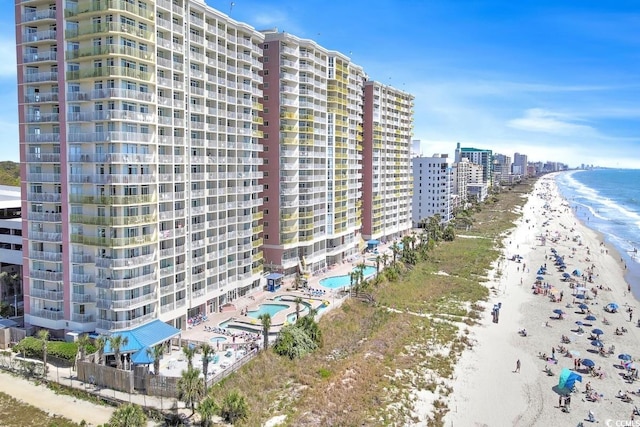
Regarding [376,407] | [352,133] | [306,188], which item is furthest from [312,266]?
[376,407]

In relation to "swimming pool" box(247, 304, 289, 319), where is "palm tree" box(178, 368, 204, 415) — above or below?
above

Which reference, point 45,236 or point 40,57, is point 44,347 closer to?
point 45,236

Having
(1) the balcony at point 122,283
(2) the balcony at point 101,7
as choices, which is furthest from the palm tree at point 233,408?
(2) the balcony at point 101,7

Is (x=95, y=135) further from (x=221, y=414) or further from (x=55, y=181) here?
(x=221, y=414)

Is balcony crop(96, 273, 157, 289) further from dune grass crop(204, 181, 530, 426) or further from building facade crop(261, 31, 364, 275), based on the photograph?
building facade crop(261, 31, 364, 275)

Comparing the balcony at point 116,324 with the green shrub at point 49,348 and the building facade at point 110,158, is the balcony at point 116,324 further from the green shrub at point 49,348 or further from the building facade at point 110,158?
the green shrub at point 49,348

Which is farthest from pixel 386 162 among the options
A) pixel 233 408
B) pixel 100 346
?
pixel 233 408

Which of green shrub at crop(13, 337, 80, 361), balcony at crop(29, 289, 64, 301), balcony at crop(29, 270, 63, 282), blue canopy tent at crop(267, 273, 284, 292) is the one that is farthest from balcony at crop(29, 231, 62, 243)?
blue canopy tent at crop(267, 273, 284, 292)
